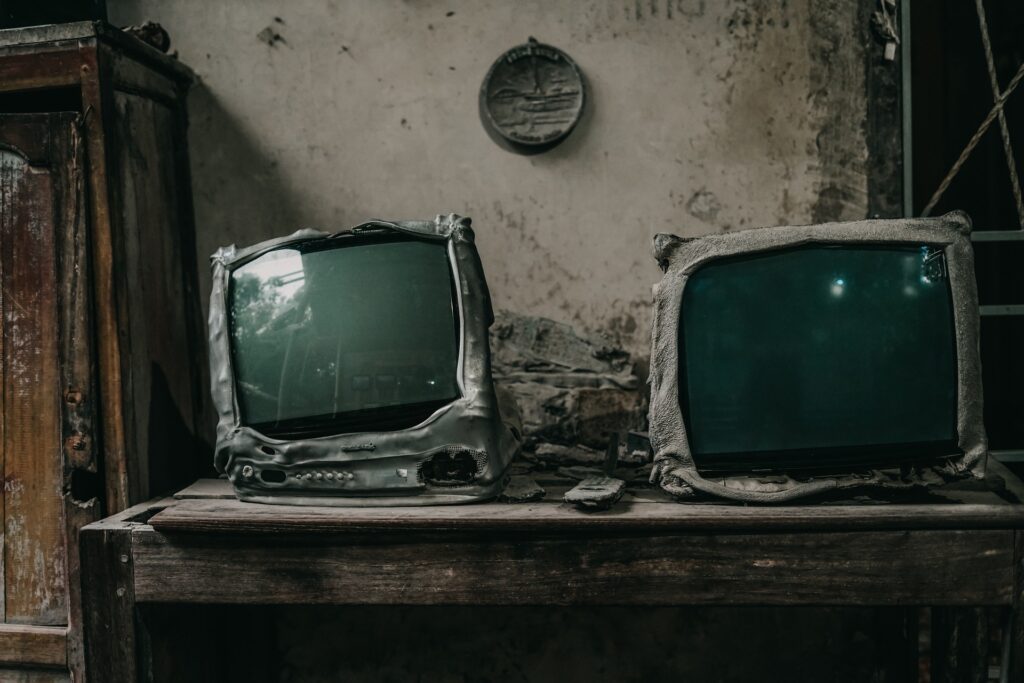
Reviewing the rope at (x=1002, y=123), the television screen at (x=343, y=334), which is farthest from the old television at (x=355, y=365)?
the rope at (x=1002, y=123)

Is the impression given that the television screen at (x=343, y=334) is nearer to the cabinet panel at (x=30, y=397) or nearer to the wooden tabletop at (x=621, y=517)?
the wooden tabletop at (x=621, y=517)

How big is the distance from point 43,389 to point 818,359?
163cm

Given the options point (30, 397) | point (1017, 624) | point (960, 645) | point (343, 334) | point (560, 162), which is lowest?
point (960, 645)

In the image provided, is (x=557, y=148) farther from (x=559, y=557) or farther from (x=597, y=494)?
(x=559, y=557)

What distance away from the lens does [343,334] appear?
1448 mm

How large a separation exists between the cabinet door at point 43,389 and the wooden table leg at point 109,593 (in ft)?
0.71

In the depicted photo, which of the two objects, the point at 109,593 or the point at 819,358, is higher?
the point at 819,358

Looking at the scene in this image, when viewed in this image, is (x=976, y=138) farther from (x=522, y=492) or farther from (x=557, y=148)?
(x=522, y=492)

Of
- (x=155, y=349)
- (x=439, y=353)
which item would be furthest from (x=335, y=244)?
(x=155, y=349)

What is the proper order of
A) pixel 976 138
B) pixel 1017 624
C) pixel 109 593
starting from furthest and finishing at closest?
pixel 976 138
pixel 109 593
pixel 1017 624

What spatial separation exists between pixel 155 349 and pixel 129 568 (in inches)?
22.7

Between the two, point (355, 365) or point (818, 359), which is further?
point (355, 365)

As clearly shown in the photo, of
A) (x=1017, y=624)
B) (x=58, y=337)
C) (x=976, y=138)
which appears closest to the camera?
(x=1017, y=624)

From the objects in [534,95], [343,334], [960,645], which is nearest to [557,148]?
[534,95]
